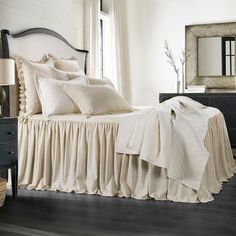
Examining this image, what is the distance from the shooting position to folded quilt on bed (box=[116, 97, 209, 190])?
10.6ft

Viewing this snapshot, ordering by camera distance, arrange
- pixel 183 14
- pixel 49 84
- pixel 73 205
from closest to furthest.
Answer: pixel 73 205, pixel 49 84, pixel 183 14

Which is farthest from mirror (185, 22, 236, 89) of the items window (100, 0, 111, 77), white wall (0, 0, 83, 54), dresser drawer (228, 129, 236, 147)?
white wall (0, 0, 83, 54)

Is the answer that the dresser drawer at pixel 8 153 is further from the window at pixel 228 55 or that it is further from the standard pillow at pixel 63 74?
the window at pixel 228 55

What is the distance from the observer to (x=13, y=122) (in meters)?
3.42

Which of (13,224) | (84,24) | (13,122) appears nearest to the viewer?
(13,224)

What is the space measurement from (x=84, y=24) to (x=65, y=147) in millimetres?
2453

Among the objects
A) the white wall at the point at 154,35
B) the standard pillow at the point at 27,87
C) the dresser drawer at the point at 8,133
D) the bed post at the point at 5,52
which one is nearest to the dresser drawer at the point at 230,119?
the white wall at the point at 154,35

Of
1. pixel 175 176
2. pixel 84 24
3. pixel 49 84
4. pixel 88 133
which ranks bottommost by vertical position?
pixel 175 176

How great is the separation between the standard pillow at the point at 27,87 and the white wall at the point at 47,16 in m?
0.41

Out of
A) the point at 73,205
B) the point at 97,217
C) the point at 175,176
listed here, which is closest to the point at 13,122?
the point at 73,205

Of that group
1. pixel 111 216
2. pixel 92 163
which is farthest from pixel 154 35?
pixel 111 216

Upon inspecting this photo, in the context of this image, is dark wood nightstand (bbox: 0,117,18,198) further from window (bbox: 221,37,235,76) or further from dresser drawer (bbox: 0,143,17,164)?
window (bbox: 221,37,235,76)

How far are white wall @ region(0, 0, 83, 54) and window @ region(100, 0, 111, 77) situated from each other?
75 cm

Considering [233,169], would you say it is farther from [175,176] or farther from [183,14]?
[183,14]
